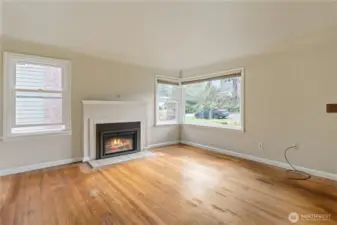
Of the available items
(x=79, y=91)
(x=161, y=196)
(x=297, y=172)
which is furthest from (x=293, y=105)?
(x=79, y=91)

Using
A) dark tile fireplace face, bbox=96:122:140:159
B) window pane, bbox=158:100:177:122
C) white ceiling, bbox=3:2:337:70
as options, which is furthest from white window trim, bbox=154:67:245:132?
dark tile fireplace face, bbox=96:122:140:159

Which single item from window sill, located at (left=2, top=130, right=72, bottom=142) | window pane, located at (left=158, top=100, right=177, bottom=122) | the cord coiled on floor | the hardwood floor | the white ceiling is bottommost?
the hardwood floor

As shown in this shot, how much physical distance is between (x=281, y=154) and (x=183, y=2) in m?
3.07

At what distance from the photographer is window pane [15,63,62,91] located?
3.21 m

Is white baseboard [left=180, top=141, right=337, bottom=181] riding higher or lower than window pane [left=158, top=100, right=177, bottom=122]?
lower

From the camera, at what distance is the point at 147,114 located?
189 inches

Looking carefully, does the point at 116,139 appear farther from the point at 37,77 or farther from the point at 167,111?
the point at 37,77

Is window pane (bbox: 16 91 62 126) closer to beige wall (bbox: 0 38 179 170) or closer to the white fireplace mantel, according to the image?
beige wall (bbox: 0 38 179 170)

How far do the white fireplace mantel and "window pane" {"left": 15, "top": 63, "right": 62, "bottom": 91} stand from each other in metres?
0.62

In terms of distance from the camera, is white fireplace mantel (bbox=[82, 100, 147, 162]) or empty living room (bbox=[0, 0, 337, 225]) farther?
white fireplace mantel (bbox=[82, 100, 147, 162])

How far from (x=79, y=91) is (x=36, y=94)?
714 mm

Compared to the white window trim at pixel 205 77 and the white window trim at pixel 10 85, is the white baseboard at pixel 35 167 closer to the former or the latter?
the white window trim at pixel 10 85

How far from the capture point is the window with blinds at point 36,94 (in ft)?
10.2

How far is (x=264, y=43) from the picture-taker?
3.38m
